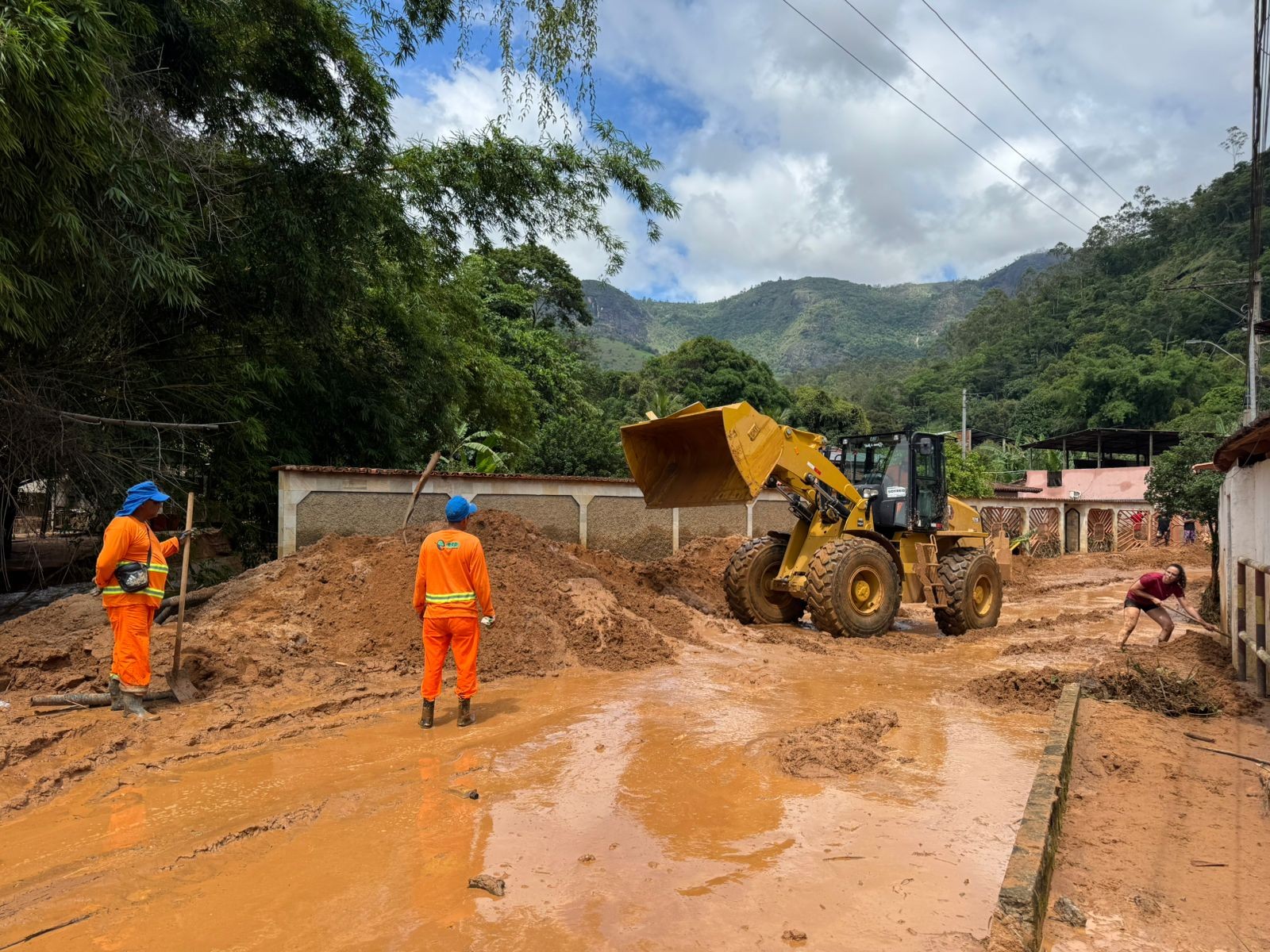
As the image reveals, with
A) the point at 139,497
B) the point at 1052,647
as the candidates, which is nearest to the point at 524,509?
the point at 139,497

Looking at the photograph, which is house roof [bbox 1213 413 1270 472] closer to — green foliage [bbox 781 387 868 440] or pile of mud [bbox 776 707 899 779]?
pile of mud [bbox 776 707 899 779]

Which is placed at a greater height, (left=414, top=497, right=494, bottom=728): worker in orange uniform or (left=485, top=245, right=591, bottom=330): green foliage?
(left=485, top=245, right=591, bottom=330): green foliage

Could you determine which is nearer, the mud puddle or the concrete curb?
the concrete curb

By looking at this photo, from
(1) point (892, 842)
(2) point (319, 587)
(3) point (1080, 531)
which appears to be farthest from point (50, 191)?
(3) point (1080, 531)

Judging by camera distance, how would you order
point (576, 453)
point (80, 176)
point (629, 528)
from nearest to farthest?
point (80, 176) → point (629, 528) → point (576, 453)

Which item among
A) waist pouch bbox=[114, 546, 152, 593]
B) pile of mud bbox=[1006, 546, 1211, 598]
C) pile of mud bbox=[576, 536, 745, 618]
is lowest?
pile of mud bbox=[1006, 546, 1211, 598]

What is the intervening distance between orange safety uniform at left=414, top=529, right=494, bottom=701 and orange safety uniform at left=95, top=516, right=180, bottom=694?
195cm

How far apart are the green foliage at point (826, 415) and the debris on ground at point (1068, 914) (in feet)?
138

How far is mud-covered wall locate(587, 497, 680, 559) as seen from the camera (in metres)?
13.8

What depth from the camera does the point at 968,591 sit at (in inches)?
450

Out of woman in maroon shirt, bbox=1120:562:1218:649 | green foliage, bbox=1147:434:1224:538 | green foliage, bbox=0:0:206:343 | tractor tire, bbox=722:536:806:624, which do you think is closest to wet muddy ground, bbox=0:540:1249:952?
tractor tire, bbox=722:536:806:624

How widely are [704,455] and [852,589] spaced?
2498 millimetres

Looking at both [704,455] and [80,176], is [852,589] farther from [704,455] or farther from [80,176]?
[80,176]

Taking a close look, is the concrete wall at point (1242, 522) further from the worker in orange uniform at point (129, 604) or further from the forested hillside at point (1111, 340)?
the forested hillside at point (1111, 340)
